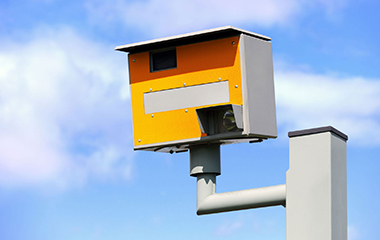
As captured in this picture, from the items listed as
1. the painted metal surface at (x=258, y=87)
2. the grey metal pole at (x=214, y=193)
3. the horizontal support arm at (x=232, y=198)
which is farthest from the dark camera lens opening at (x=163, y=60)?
the horizontal support arm at (x=232, y=198)

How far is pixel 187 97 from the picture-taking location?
794 cm

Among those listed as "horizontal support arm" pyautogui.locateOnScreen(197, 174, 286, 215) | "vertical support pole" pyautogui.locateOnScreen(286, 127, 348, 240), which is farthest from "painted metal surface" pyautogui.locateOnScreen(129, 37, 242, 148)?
"vertical support pole" pyautogui.locateOnScreen(286, 127, 348, 240)

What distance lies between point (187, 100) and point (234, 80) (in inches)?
23.8

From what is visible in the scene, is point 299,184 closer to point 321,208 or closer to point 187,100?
point 321,208

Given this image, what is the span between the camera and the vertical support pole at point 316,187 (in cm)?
662

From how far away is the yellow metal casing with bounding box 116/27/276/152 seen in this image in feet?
25.4

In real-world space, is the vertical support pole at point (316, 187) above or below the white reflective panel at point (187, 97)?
below

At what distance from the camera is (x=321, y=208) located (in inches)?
261

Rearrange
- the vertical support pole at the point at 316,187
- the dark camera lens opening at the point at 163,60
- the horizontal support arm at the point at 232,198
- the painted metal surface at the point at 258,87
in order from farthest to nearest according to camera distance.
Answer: the dark camera lens opening at the point at 163,60 → the painted metal surface at the point at 258,87 → the horizontal support arm at the point at 232,198 → the vertical support pole at the point at 316,187

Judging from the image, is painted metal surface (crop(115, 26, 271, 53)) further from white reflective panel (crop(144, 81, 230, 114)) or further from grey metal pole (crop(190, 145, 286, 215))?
grey metal pole (crop(190, 145, 286, 215))

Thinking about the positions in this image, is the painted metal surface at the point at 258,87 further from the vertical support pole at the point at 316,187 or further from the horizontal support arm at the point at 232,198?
the vertical support pole at the point at 316,187

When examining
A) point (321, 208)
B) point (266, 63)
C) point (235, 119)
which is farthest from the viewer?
point (266, 63)

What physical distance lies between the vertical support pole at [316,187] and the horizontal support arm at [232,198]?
0.27 m

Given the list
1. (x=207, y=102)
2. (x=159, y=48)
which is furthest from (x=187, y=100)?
(x=159, y=48)
